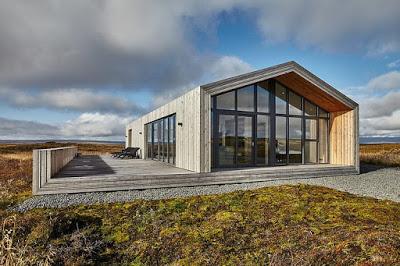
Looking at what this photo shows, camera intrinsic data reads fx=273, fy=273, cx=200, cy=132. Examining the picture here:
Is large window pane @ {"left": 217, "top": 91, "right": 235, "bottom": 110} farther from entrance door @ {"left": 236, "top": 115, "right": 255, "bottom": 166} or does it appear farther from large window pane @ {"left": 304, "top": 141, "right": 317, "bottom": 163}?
large window pane @ {"left": 304, "top": 141, "right": 317, "bottom": 163}

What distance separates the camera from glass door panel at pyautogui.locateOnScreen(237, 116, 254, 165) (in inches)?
394

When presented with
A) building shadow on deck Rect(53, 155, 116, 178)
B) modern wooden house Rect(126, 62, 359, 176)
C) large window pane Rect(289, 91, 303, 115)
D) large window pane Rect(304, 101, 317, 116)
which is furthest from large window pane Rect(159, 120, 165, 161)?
large window pane Rect(304, 101, 317, 116)

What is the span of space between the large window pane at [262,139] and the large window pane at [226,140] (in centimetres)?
117

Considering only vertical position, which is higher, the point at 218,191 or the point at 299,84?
the point at 299,84

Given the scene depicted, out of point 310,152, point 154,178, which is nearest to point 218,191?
point 154,178

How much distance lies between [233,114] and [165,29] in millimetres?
4771

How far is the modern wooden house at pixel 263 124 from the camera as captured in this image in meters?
8.88

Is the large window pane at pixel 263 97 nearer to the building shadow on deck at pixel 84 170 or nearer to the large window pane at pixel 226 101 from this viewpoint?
the large window pane at pixel 226 101

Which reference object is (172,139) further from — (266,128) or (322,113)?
(322,113)

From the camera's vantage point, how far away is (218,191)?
7.52m

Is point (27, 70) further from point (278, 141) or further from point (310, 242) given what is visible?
point (310, 242)

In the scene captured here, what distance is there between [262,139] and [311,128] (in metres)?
2.68

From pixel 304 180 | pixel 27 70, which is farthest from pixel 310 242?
pixel 27 70

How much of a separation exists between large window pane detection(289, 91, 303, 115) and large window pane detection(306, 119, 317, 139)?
623 mm
